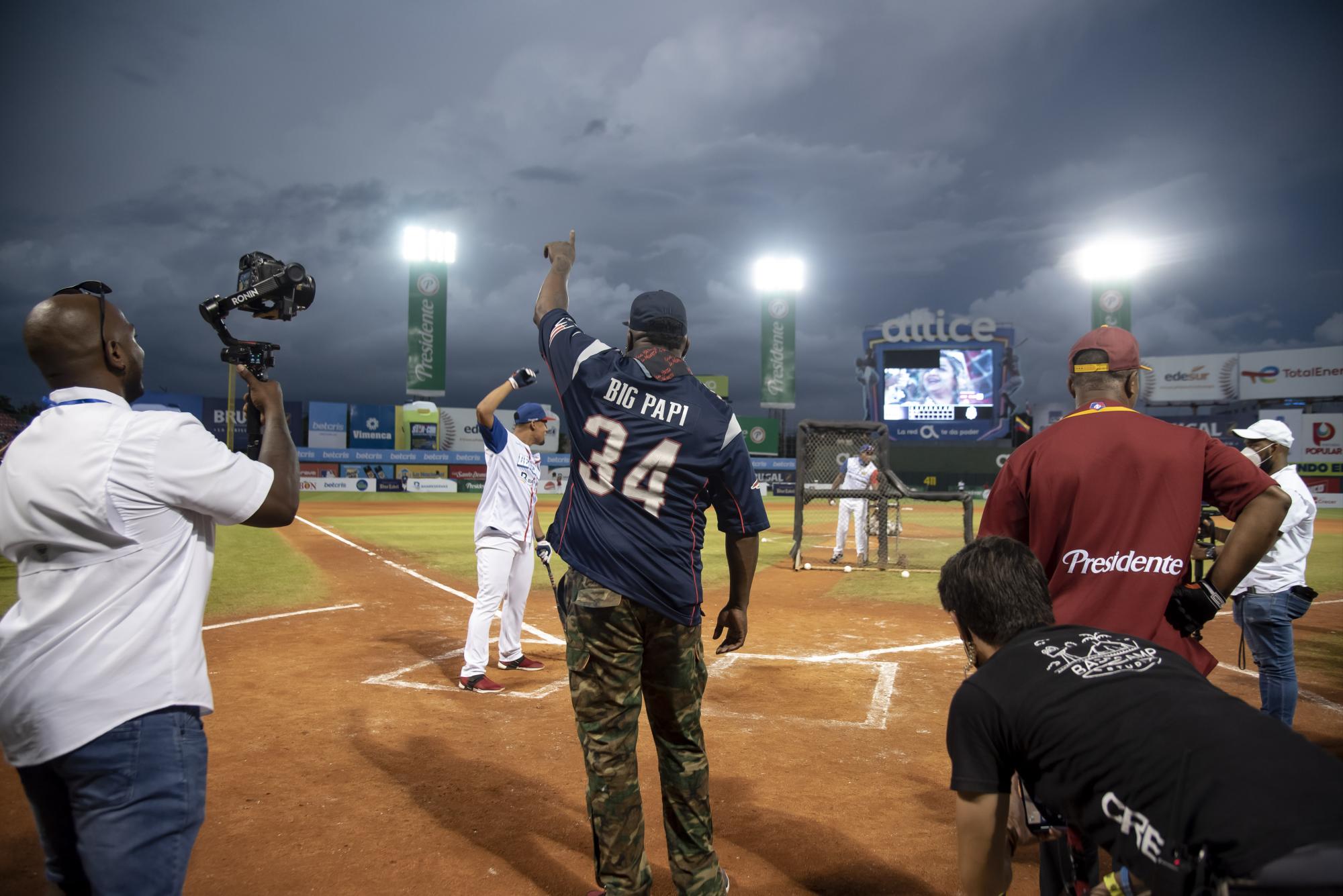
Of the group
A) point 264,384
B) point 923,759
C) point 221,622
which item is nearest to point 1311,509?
point 923,759

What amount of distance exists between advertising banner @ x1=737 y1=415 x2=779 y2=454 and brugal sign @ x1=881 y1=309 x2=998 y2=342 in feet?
45.9

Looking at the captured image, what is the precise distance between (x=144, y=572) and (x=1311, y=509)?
22.1 ft

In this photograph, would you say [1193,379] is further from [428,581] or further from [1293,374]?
[428,581]

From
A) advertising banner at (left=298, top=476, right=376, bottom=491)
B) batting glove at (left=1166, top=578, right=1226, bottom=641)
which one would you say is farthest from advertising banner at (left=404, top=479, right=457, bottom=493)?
batting glove at (left=1166, top=578, right=1226, bottom=641)

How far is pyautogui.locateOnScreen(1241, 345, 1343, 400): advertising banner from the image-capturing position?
189 ft

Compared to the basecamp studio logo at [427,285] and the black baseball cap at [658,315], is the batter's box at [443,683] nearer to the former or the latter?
the black baseball cap at [658,315]

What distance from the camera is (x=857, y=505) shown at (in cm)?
1683

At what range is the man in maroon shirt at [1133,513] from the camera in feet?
9.25

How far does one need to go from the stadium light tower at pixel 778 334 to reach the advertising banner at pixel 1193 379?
2644cm

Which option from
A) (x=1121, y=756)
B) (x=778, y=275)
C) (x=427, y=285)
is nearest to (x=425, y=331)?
(x=427, y=285)

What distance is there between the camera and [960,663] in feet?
26.1

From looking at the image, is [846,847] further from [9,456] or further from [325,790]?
[9,456]

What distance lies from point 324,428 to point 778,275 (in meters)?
33.1
